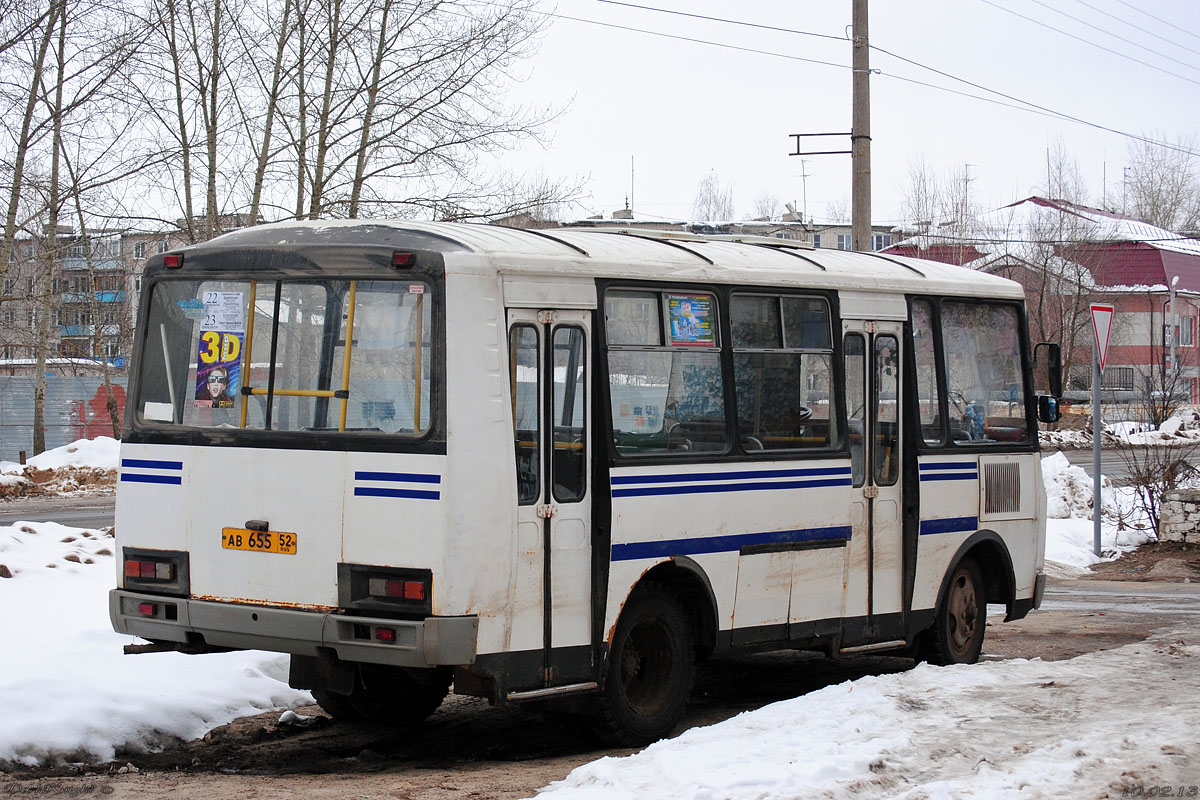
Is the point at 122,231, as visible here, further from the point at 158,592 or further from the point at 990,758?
the point at 990,758

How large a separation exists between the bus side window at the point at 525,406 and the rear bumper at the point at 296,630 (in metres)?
0.81

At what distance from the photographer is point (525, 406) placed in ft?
25.1

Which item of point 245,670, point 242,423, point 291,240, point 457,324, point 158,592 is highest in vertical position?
point 291,240

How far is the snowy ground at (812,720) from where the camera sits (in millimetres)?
6262

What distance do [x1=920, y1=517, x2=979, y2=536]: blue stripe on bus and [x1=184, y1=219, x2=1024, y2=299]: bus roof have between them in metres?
1.70

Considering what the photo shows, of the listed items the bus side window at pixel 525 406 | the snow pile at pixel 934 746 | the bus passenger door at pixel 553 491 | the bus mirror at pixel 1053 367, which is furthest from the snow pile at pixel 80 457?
the snow pile at pixel 934 746

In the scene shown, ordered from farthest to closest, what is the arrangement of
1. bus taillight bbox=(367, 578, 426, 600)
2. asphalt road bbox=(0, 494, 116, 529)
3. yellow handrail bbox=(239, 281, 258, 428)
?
asphalt road bbox=(0, 494, 116, 529) → yellow handrail bbox=(239, 281, 258, 428) → bus taillight bbox=(367, 578, 426, 600)

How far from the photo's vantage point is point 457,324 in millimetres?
7355

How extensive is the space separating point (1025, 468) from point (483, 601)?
5810mm

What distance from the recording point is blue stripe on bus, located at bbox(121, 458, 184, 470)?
7930mm

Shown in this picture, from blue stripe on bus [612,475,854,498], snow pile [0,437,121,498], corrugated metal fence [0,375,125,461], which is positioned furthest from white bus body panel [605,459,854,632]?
corrugated metal fence [0,375,125,461]

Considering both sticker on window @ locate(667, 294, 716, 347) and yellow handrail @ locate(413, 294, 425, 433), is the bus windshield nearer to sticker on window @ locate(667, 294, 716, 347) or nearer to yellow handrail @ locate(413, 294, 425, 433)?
yellow handrail @ locate(413, 294, 425, 433)

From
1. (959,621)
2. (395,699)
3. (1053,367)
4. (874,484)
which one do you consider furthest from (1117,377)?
(395,699)

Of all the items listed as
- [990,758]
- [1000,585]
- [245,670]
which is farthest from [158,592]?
[1000,585]
